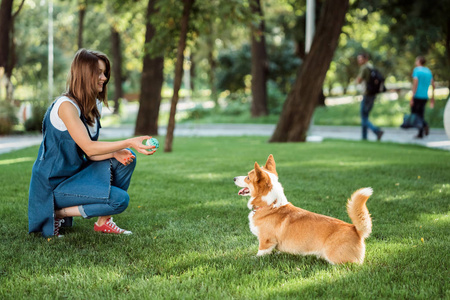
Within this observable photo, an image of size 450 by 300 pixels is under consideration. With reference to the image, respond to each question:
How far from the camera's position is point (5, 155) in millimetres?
11109

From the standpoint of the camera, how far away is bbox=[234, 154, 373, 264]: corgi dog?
130 inches

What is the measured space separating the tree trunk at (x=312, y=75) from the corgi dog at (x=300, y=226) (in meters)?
8.74

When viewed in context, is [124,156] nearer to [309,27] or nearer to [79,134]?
[79,134]

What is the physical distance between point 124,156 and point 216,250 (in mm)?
1151

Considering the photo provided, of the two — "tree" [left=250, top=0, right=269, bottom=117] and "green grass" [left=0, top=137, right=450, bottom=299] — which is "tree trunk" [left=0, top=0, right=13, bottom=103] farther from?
"green grass" [left=0, top=137, right=450, bottom=299]

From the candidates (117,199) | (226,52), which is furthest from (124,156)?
(226,52)

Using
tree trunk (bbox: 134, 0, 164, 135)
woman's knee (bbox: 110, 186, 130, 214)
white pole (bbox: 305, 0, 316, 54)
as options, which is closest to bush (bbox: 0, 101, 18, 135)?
tree trunk (bbox: 134, 0, 164, 135)

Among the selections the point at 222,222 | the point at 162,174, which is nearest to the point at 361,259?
the point at 222,222

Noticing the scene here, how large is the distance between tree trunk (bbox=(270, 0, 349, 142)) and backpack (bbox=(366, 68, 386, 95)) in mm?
1474

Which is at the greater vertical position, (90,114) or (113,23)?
(113,23)

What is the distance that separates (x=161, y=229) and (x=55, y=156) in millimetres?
1199

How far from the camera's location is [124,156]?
13.9 feet

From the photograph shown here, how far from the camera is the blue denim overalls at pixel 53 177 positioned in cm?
408

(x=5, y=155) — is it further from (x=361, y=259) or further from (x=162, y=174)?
(x=361, y=259)
